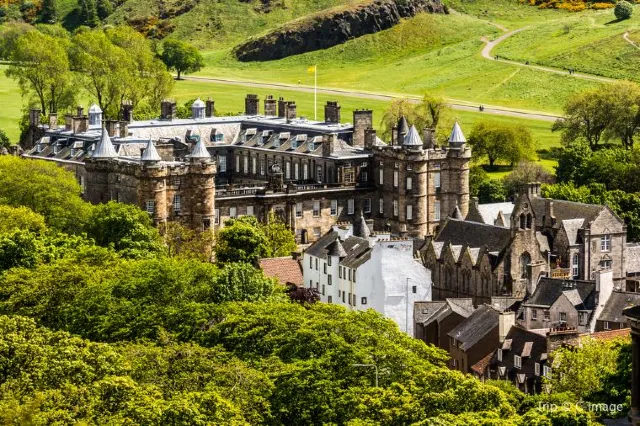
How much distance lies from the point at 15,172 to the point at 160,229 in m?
14.7

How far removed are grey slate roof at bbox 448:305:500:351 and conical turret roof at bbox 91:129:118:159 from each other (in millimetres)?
53169

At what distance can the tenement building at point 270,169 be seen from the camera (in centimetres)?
16538

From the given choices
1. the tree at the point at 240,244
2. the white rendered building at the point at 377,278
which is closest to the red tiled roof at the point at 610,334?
the white rendered building at the point at 377,278

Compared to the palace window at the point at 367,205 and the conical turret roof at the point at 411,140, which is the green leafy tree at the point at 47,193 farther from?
the conical turret roof at the point at 411,140

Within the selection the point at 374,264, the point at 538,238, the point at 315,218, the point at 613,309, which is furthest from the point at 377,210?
the point at 613,309

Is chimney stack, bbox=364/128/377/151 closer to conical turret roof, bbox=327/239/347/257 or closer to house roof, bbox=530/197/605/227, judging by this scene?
house roof, bbox=530/197/605/227

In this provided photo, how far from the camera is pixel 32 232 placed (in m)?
149

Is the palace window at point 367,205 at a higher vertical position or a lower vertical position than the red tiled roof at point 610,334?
lower

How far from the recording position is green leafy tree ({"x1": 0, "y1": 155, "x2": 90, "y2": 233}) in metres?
159

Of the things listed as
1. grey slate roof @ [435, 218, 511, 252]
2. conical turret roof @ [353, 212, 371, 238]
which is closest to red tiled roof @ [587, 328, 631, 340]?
grey slate roof @ [435, 218, 511, 252]

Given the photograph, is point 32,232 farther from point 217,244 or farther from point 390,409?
point 390,409

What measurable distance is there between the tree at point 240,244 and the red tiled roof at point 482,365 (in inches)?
1499

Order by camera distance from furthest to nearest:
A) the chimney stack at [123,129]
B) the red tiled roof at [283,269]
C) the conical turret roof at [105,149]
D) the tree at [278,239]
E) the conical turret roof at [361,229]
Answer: the chimney stack at [123,129]
the conical turret roof at [105,149]
the tree at [278,239]
the conical turret roof at [361,229]
the red tiled roof at [283,269]

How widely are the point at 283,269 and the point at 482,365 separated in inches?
1254
